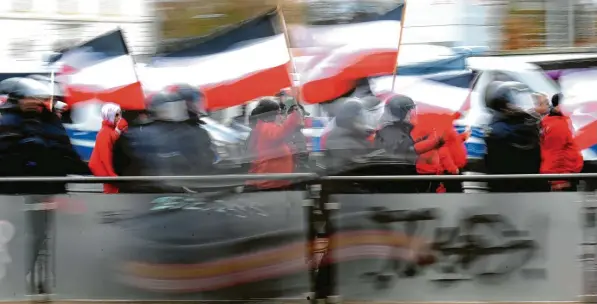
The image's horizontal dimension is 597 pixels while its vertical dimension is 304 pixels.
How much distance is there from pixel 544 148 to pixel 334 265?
2.70 m

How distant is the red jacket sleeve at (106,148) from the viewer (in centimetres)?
770

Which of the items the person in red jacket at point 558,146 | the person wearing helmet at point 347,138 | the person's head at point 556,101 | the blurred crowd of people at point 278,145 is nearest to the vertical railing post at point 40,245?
the blurred crowd of people at point 278,145

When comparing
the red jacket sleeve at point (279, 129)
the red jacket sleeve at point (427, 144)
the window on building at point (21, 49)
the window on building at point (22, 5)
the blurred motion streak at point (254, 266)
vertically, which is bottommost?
the blurred motion streak at point (254, 266)

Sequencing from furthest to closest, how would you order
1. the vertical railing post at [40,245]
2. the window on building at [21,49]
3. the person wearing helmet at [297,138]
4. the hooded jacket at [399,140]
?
the window on building at [21,49]
the person wearing helmet at [297,138]
the hooded jacket at [399,140]
the vertical railing post at [40,245]

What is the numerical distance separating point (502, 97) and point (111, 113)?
12.8 feet

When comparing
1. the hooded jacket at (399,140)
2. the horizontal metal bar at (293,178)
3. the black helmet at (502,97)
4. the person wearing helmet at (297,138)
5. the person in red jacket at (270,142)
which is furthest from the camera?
the black helmet at (502,97)

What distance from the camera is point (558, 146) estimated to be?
7.96 m

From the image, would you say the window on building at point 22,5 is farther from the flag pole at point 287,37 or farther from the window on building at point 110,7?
the flag pole at point 287,37

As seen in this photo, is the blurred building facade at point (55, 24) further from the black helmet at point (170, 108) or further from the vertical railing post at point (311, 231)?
the vertical railing post at point (311, 231)

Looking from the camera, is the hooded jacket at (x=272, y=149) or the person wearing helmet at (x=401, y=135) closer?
the hooded jacket at (x=272, y=149)

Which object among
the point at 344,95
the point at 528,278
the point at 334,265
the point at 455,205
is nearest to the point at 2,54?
the point at 344,95

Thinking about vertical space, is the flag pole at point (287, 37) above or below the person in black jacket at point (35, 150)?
above

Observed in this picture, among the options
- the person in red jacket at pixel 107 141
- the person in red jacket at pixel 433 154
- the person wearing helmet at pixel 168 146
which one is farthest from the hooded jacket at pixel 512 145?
the person in red jacket at pixel 107 141

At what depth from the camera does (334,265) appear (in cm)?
619
